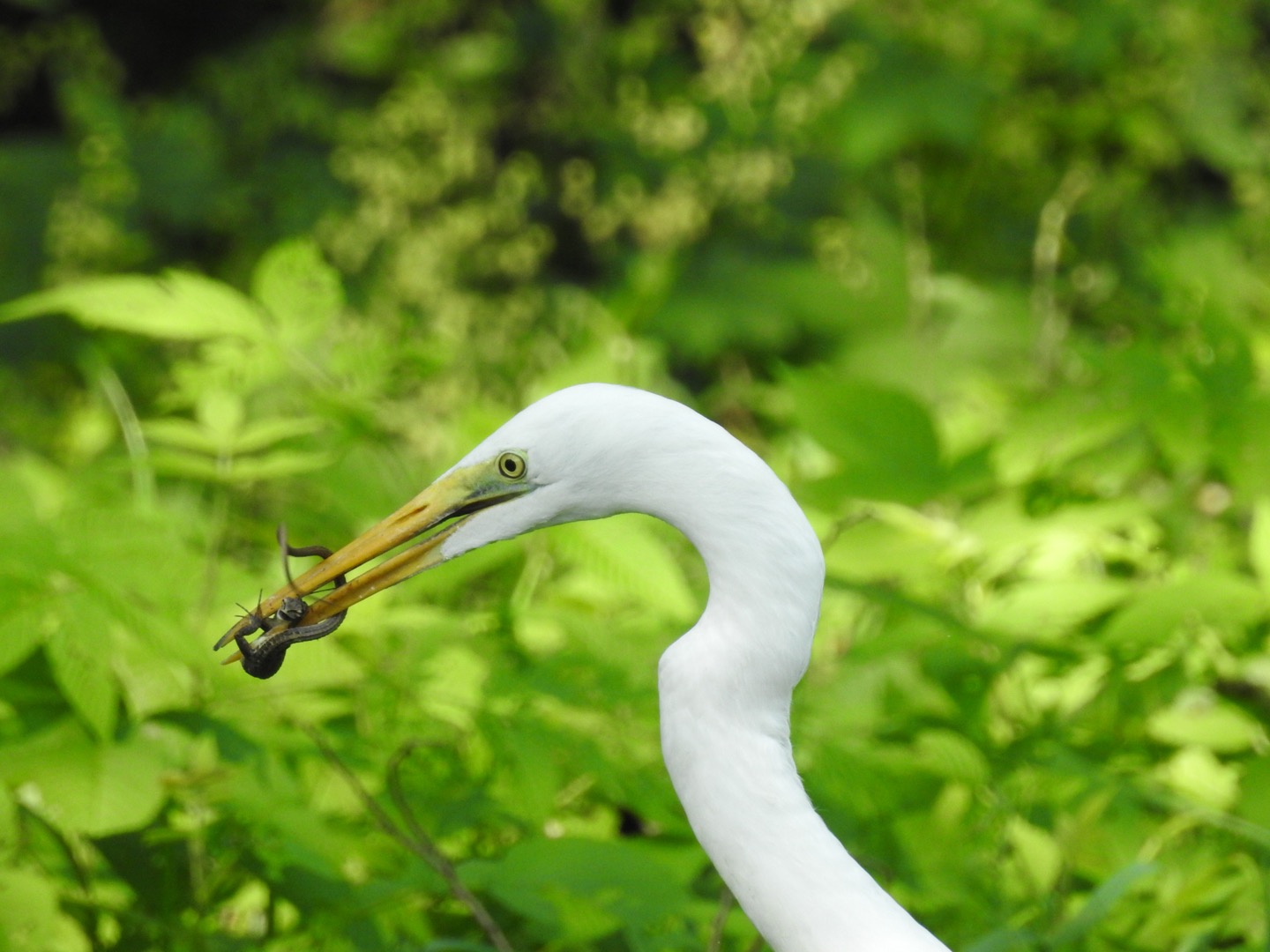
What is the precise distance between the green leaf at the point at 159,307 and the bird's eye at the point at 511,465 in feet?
3.92

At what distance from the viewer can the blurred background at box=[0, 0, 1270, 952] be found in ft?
5.83

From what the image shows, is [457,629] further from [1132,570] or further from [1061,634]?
[1132,570]

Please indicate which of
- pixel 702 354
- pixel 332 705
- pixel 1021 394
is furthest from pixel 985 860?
pixel 702 354

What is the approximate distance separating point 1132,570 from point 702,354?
2.18 m

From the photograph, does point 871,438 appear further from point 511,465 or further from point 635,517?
point 511,465

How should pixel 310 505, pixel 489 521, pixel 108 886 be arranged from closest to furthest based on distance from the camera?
pixel 489 521 → pixel 108 886 → pixel 310 505

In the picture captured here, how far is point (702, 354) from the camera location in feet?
15.6

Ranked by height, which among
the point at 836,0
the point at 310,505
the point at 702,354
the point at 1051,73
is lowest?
the point at 702,354

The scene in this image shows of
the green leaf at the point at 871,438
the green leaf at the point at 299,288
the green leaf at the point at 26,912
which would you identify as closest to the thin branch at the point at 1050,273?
the green leaf at the point at 871,438

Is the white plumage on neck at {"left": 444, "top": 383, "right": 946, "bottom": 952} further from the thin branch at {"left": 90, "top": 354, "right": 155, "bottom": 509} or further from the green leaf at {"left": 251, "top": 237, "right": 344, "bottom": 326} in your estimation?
the thin branch at {"left": 90, "top": 354, "right": 155, "bottom": 509}

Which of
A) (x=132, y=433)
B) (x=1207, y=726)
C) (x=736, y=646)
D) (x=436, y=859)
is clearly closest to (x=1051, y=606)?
(x=1207, y=726)

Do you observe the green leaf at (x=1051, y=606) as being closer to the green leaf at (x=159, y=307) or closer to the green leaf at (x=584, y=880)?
the green leaf at (x=584, y=880)

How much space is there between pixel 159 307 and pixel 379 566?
1149 millimetres

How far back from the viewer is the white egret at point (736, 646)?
112 centimetres
